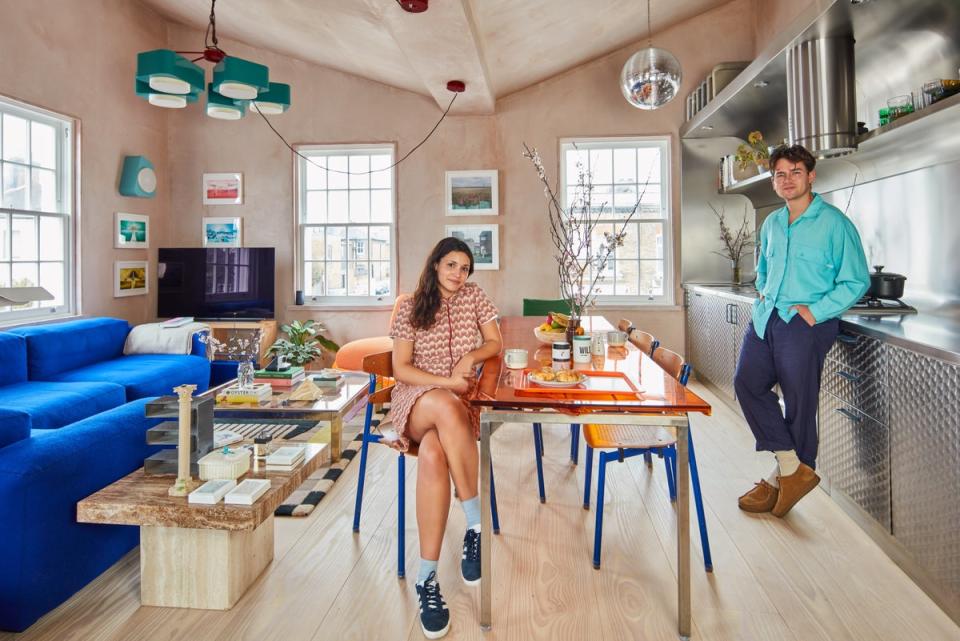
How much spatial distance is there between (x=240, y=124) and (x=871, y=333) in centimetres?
623

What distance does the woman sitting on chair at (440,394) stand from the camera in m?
2.15

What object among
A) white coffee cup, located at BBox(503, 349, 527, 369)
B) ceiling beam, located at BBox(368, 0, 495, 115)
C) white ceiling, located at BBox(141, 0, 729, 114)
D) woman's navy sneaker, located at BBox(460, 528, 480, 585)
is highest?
white ceiling, located at BBox(141, 0, 729, 114)

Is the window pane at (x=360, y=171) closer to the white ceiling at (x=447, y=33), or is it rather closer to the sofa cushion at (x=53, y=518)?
the white ceiling at (x=447, y=33)

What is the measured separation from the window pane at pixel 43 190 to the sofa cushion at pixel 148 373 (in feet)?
4.94

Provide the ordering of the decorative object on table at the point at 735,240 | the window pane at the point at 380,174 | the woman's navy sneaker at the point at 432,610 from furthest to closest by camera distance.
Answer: the window pane at the point at 380,174 → the decorative object on table at the point at 735,240 → the woman's navy sneaker at the point at 432,610

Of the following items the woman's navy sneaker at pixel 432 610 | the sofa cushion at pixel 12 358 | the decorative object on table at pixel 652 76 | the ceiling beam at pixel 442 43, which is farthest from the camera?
the decorative object on table at pixel 652 76

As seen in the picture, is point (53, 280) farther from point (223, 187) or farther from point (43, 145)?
point (223, 187)

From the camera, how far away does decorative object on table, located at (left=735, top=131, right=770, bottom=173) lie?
4999 millimetres

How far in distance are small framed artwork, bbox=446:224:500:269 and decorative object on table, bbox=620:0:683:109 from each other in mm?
2240

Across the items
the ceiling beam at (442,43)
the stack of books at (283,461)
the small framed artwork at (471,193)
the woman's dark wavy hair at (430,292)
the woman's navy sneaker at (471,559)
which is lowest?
the woman's navy sneaker at (471,559)

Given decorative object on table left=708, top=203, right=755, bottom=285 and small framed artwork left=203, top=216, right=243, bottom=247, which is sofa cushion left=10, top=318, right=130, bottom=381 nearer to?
small framed artwork left=203, top=216, right=243, bottom=247

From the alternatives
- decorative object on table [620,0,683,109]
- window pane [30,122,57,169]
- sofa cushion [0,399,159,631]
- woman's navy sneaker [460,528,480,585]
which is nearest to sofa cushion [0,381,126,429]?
sofa cushion [0,399,159,631]

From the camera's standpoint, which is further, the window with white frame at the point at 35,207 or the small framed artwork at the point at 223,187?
the small framed artwork at the point at 223,187

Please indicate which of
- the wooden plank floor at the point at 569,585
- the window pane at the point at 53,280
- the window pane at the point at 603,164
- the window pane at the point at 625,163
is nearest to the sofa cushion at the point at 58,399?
the wooden plank floor at the point at 569,585
